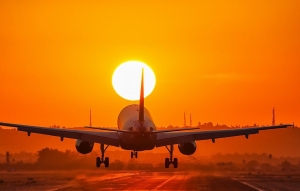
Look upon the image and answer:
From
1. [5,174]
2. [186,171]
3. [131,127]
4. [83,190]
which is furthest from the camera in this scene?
[186,171]

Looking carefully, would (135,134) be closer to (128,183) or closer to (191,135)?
(191,135)

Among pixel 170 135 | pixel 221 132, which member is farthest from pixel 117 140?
pixel 221 132

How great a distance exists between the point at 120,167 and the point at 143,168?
5.23m

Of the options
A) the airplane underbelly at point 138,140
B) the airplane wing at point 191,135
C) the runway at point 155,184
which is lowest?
the runway at point 155,184

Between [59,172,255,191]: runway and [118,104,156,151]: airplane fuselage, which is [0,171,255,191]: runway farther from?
[118,104,156,151]: airplane fuselage

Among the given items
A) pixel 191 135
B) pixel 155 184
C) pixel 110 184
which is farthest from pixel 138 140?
pixel 110 184

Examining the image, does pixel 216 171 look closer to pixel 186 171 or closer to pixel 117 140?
pixel 186 171

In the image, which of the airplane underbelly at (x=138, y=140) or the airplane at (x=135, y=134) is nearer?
the airplane underbelly at (x=138, y=140)

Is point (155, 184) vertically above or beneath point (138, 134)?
beneath

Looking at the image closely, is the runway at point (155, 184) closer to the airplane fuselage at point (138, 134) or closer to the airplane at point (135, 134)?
the airplane at point (135, 134)

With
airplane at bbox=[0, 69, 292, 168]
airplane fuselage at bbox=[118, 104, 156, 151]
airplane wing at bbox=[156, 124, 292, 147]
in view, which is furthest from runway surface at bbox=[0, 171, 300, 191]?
airplane fuselage at bbox=[118, 104, 156, 151]

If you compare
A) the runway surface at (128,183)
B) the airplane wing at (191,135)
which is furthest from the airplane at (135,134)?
the runway surface at (128,183)

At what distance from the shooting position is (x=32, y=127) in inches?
3563

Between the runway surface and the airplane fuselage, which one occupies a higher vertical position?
the airplane fuselage
